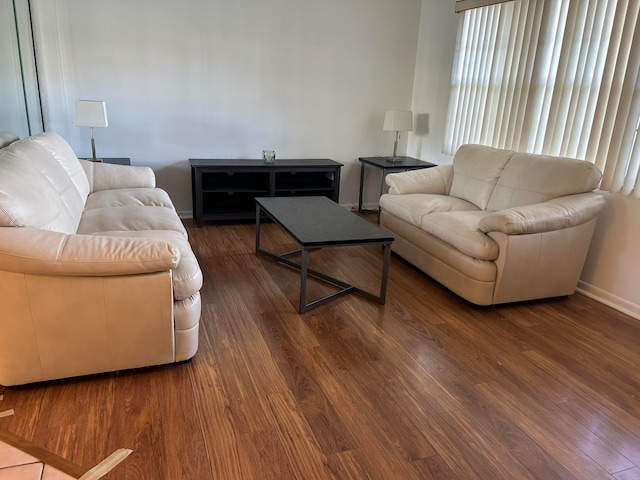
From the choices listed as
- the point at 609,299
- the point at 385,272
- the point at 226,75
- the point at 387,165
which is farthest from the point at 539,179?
the point at 226,75

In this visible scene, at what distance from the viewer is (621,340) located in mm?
2562

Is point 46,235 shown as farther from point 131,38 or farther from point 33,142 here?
point 131,38

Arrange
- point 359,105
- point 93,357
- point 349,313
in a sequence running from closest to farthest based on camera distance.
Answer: point 93,357
point 349,313
point 359,105

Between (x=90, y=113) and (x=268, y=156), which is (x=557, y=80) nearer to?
(x=268, y=156)

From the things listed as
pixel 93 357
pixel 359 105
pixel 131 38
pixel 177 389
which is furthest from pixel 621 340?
pixel 131 38

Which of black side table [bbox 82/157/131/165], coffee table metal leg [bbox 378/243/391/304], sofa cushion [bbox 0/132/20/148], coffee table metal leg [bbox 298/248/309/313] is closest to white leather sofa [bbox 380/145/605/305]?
coffee table metal leg [bbox 378/243/391/304]

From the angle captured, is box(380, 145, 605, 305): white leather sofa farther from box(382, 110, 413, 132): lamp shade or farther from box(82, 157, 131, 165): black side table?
box(82, 157, 131, 165): black side table

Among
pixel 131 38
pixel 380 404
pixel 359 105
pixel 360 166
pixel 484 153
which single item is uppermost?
pixel 131 38

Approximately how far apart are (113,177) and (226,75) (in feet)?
5.21

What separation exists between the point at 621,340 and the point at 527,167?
131 cm

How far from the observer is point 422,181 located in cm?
393

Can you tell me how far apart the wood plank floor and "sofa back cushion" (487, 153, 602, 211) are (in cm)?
81

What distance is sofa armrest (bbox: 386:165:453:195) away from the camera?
387 centimetres

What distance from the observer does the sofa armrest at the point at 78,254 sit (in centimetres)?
169
